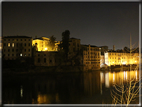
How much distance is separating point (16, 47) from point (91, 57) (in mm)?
20488

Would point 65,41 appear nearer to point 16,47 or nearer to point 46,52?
point 46,52

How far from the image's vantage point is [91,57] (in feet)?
145

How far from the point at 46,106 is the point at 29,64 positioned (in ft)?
73.4

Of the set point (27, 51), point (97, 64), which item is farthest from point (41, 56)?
point (97, 64)

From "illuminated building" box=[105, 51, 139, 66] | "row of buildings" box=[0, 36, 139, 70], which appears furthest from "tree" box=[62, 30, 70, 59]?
"illuminated building" box=[105, 51, 139, 66]

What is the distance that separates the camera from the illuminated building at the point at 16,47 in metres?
33.6

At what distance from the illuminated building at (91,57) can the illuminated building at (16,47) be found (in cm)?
1486

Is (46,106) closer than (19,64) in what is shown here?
Yes

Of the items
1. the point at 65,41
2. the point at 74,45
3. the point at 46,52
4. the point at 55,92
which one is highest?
the point at 65,41

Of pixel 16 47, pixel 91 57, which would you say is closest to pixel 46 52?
pixel 16 47

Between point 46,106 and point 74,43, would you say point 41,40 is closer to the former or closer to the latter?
point 74,43

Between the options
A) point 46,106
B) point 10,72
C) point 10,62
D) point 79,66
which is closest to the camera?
point 46,106

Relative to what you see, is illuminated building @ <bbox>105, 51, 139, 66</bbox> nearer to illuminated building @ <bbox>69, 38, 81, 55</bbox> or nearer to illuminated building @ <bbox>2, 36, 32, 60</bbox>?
illuminated building @ <bbox>69, 38, 81, 55</bbox>

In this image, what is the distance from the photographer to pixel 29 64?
107ft
